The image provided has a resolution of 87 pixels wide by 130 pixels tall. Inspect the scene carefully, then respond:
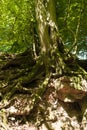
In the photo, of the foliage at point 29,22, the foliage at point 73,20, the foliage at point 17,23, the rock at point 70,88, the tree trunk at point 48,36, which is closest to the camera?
the rock at point 70,88

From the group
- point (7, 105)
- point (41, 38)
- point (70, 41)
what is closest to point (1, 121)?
point (7, 105)

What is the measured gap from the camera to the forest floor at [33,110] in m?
5.71

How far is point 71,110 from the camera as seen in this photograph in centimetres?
625

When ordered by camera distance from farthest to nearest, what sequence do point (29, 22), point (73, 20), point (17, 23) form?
point (17, 23)
point (73, 20)
point (29, 22)

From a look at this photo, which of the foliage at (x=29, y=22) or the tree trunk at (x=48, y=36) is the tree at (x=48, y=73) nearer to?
the tree trunk at (x=48, y=36)

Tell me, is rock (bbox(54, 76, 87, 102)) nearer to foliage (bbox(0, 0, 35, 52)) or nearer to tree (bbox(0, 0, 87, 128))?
tree (bbox(0, 0, 87, 128))

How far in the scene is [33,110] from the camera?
5996mm

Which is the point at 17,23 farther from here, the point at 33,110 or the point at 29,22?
the point at 33,110

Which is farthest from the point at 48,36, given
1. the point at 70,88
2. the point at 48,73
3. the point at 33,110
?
the point at 33,110

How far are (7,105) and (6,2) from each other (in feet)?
14.2

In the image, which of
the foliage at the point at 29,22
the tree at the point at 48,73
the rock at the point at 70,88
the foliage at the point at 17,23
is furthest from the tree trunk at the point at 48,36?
the foliage at the point at 17,23

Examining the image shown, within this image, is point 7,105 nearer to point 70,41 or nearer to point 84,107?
point 84,107

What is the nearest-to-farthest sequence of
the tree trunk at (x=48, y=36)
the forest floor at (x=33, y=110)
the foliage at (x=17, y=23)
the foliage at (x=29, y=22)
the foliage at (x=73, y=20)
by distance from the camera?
→ the forest floor at (x=33, y=110)
the tree trunk at (x=48, y=36)
the foliage at (x=73, y=20)
the foliage at (x=29, y=22)
the foliage at (x=17, y=23)

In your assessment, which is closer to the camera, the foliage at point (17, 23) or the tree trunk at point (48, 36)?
the tree trunk at point (48, 36)
